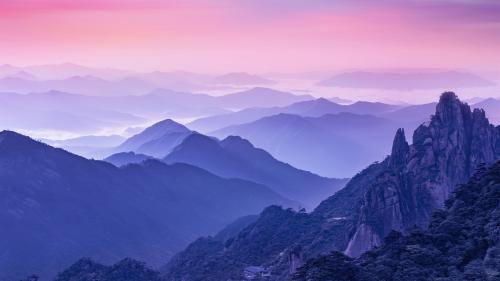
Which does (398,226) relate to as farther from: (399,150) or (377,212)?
(399,150)

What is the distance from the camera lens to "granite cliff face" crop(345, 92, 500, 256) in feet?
373

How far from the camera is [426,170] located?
124750 millimetres

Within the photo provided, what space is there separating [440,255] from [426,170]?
5999cm

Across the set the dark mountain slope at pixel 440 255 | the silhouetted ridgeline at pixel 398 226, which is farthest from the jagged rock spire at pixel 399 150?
the dark mountain slope at pixel 440 255

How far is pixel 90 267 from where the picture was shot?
110625 mm

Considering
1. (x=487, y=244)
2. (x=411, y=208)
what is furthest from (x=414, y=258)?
(x=411, y=208)

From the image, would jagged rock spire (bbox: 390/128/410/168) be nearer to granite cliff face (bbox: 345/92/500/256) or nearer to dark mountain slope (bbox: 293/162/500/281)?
granite cliff face (bbox: 345/92/500/256)

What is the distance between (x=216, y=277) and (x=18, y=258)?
70717 millimetres

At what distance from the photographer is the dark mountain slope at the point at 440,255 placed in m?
61.4

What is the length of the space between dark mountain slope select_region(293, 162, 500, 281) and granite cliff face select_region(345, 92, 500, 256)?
36.4 metres

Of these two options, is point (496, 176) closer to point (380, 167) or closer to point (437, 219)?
point (437, 219)

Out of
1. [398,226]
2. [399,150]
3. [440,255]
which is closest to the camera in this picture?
[440,255]

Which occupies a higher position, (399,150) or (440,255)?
(399,150)

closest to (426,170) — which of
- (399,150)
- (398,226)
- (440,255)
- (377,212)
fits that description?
(399,150)
